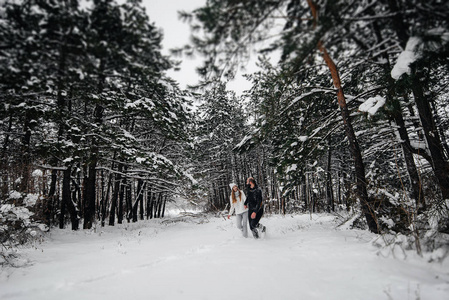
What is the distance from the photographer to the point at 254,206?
6.45 meters

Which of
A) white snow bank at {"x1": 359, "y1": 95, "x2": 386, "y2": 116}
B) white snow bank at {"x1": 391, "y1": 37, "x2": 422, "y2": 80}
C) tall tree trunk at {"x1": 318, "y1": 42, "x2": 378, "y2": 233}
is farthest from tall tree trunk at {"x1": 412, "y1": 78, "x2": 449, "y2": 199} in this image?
white snow bank at {"x1": 391, "y1": 37, "x2": 422, "y2": 80}

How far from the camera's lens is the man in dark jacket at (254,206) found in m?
6.29

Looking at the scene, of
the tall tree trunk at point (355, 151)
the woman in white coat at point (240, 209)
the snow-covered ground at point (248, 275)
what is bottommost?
the snow-covered ground at point (248, 275)

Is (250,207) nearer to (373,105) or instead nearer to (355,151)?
(355,151)

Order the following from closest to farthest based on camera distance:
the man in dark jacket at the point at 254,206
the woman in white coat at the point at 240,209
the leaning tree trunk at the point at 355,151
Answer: the leaning tree trunk at the point at 355,151 → the man in dark jacket at the point at 254,206 → the woman in white coat at the point at 240,209

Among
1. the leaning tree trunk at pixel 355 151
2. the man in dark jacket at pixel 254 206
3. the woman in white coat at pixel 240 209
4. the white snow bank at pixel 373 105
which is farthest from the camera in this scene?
the woman in white coat at pixel 240 209

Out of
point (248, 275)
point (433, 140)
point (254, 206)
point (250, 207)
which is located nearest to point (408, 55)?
point (433, 140)

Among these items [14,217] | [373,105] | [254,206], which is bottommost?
[254,206]

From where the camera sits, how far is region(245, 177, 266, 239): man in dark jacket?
629 cm

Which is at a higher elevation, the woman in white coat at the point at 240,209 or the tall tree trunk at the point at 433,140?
the tall tree trunk at the point at 433,140

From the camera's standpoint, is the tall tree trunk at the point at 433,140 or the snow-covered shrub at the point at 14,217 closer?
the tall tree trunk at the point at 433,140

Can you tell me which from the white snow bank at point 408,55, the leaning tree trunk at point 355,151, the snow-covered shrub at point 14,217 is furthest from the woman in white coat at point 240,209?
the snow-covered shrub at point 14,217

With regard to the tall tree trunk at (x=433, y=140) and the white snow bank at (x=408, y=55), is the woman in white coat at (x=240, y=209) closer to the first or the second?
the tall tree trunk at (x=433, y=140)

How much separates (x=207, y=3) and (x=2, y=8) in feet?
6.98
